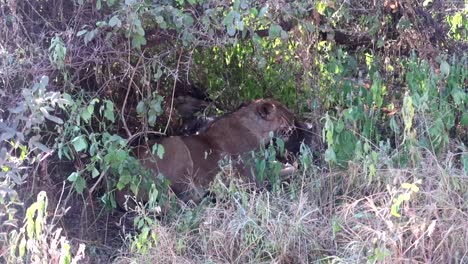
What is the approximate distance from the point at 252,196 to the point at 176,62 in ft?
4.39

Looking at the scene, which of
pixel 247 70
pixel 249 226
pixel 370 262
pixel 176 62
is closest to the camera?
pixel 370 262

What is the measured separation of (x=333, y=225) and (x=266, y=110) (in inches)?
90.2

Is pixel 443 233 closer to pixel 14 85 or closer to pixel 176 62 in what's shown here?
pixel 176 62

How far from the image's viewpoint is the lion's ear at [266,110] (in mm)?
7277

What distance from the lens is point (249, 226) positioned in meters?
5.22

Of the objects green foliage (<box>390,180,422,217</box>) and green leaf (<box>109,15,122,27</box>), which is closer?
green foliage (<box>390,180,422,217</box>)

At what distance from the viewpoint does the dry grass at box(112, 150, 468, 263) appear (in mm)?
4840

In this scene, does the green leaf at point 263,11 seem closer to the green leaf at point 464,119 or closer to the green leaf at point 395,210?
the green leaf at point 395,210

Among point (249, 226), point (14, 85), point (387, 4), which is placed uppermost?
point (387, 4)

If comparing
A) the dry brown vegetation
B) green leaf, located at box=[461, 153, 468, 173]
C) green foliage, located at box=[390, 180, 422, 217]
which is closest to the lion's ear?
the dry brown vegetation

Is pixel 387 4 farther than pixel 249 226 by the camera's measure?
Yes

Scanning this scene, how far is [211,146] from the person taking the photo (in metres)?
7.06

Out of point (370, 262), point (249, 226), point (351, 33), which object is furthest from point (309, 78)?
point (370, 262)

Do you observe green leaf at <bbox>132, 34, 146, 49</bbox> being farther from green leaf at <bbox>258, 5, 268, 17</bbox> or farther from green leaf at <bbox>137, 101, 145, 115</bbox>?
green leaf at <bbox>258, 5, 268, 17</bbox>
